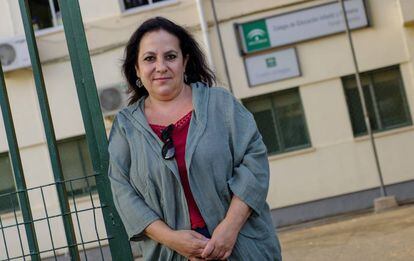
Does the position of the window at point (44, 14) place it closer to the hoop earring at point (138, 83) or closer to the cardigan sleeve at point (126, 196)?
the hoop earring at point (138, 83)

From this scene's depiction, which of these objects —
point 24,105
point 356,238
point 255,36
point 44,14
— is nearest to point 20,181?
point 356,238

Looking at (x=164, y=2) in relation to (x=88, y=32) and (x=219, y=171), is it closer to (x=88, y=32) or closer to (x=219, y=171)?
(x=88, y=32)

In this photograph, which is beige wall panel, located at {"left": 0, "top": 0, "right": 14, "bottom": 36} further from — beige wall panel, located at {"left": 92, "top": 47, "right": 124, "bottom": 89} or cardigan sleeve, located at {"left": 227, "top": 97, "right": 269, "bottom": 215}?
cardigan sleeve, located at {"left": 227, "top": 97, "right": 269, "bottom": 215}

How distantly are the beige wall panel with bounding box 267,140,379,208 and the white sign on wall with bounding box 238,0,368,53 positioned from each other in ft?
7.39

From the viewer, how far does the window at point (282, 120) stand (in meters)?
16.2

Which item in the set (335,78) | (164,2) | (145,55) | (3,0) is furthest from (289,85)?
(145,55)

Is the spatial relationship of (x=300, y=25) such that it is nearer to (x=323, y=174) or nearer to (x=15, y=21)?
(x=323, y=174)

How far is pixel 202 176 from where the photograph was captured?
10.1 ft

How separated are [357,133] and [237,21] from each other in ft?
10.7

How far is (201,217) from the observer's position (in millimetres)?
3125

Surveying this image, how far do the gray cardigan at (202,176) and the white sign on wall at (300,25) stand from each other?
12.8 meters

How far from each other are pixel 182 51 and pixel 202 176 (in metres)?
0.59

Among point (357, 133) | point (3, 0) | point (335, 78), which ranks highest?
point (3, 0)

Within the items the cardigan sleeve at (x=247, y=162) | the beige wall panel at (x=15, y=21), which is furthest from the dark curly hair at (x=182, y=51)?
the beige wall panel at (x=15, y=21)
